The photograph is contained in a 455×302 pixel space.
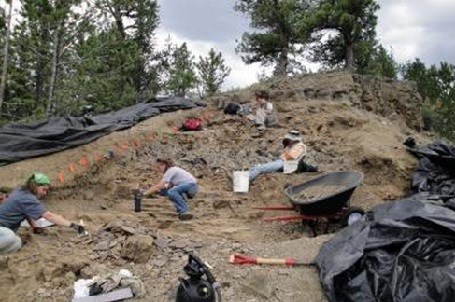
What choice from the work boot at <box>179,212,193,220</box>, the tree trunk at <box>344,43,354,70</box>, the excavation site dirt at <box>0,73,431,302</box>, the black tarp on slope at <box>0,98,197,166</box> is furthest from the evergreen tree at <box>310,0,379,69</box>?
the work boot at <box>179,212,193,220</box>

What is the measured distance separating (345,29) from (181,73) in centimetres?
784

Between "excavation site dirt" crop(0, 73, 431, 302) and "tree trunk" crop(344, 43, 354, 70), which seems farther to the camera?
"tree trunk" crop(344, 43, 354, 70)

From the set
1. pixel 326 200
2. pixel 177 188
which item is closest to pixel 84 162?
pixel 177 188

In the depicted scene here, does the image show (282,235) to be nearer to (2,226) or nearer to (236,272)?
(236,272)

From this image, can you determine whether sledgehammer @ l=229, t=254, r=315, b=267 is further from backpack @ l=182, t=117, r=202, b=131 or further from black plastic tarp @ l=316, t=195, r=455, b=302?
backpack @ l=182, t=117, r=202, b=131

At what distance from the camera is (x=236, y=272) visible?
517 cm

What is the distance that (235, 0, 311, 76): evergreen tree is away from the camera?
69.7ft

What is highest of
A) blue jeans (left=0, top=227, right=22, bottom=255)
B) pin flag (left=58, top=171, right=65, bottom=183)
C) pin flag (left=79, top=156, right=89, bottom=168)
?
pin flag (left=79, top=156, right=89, bottom=168)

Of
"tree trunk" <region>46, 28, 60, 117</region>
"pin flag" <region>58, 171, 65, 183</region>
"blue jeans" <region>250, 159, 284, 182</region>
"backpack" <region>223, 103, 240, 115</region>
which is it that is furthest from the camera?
"tree trunk" <region>46, 28, 60, 117</region>

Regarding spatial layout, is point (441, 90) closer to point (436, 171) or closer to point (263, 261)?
point (436, 171)

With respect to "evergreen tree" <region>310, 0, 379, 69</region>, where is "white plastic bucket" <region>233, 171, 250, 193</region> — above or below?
below

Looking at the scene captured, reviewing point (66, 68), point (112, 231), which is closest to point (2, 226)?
point (112, 231)

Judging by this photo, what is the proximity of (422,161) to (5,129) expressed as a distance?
281 inches

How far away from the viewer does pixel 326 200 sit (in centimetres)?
643
